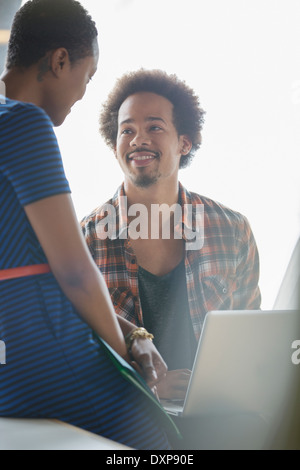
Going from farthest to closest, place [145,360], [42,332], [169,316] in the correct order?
[169,316] → [145,360] → [42,332]

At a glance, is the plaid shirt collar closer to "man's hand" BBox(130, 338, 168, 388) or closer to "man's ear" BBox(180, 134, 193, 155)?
"man's ear" BBox(180, 134, 193, 155)

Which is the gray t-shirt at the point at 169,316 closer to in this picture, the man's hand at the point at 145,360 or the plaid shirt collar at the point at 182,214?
the plaid shirt collar at the point at 182,214

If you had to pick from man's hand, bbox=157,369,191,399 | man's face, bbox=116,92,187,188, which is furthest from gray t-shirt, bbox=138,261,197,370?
man's face, bbox=116,92,187,188

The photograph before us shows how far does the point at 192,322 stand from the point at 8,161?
3.92ft

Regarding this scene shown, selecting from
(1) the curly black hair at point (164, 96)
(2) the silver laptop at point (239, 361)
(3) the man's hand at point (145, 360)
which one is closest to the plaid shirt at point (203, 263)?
(1) the curly black hair at point (164, 96)

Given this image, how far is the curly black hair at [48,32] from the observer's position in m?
0.75

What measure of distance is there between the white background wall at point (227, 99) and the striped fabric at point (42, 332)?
1.47 m

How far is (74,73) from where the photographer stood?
30.3 inches

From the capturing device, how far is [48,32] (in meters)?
0.76

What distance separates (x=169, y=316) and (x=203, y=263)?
0.79 feet

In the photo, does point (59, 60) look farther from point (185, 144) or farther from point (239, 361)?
point (185, 144)

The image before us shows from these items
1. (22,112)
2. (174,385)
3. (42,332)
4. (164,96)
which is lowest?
(174,385)

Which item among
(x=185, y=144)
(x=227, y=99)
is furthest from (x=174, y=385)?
(x=227, y=99)
